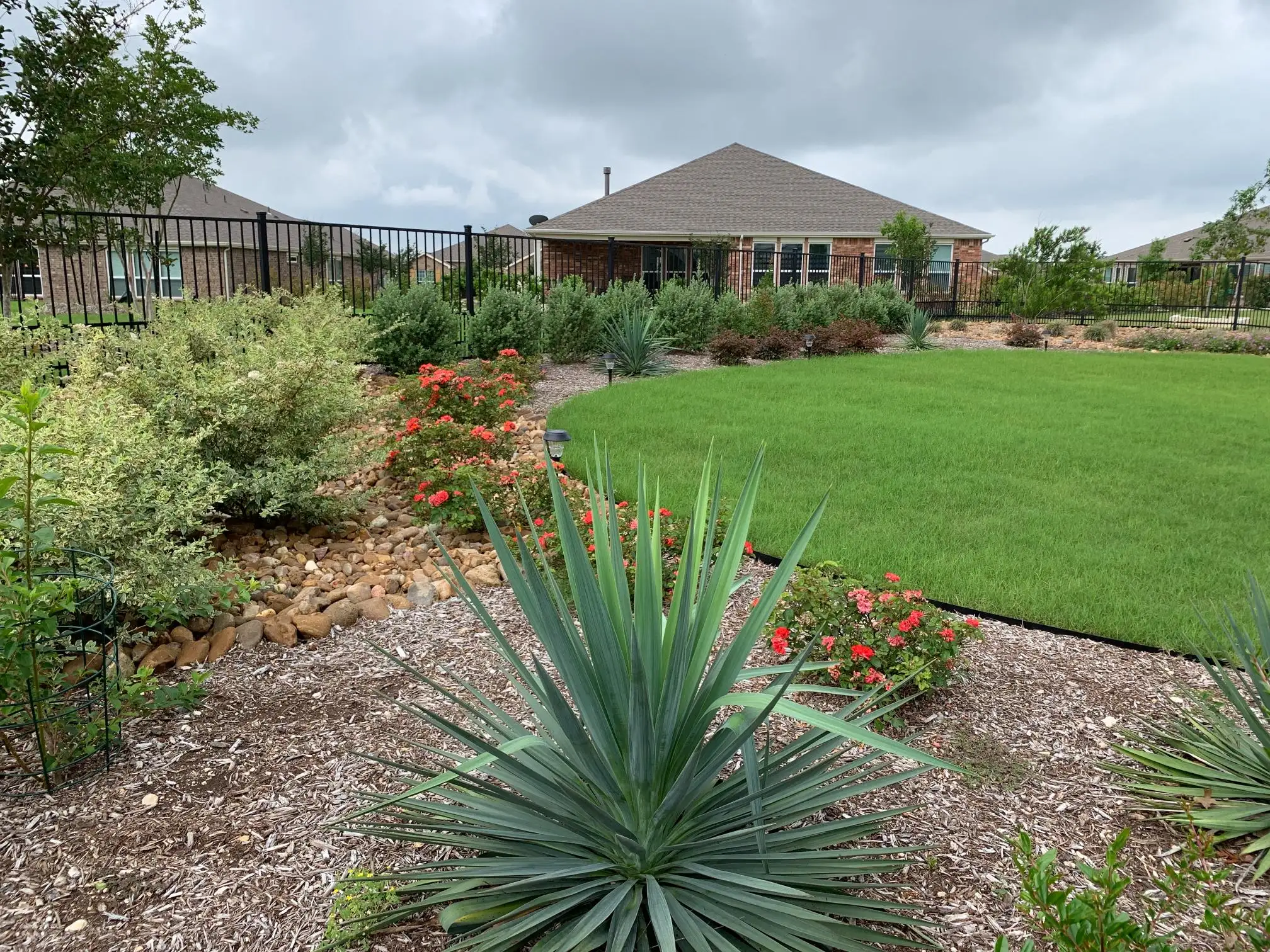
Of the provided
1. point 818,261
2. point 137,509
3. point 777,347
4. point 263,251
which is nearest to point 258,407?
point 137,509

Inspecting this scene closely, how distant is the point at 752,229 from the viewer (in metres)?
26.1

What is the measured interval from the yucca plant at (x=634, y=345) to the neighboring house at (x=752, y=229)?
12.9 meters

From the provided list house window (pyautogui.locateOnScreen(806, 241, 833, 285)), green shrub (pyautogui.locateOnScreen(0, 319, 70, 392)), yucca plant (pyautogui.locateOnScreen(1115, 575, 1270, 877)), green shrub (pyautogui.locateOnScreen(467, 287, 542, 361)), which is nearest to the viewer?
yucca plant (pyautogui.locateOnScreen(1115, 575, 1270, 877))

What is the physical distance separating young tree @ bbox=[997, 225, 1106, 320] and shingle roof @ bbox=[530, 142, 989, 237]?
3934mm

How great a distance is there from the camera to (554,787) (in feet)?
6.32

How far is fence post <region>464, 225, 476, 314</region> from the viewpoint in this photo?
11898 millimetres

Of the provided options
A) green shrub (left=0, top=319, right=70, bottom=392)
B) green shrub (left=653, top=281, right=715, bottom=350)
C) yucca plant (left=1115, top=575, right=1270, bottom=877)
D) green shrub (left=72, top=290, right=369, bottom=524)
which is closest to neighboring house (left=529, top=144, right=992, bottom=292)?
green shrub (left=653, top=281, right=715, bottom=350)

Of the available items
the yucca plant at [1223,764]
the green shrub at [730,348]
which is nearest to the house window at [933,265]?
the green shrub at [730,348]

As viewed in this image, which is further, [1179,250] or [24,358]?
[1179,250]

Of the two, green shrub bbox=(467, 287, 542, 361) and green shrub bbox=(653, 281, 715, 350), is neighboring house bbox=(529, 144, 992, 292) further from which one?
green shrub bbox=(467, 287, 542, 361)

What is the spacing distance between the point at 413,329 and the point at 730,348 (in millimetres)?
5079

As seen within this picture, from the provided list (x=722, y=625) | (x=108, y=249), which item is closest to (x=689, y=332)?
(x=108, y=249)

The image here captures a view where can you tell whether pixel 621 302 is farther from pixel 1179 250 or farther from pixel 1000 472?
pixel 1179 250

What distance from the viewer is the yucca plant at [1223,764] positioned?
2.35m
